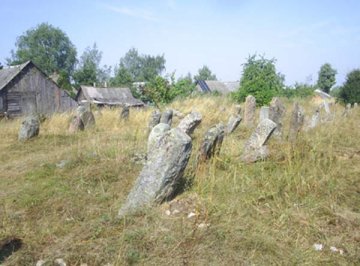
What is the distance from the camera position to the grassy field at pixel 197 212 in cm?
352

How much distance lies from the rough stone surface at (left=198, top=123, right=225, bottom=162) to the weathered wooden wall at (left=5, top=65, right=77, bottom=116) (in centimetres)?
2239

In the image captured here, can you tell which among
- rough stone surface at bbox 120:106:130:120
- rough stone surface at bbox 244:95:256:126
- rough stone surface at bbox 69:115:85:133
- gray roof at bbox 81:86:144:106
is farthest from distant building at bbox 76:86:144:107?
rough stone surface at bbox 244:95:256:126

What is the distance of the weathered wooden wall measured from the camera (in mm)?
26969

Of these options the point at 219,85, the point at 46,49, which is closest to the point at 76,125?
the point at 219,85

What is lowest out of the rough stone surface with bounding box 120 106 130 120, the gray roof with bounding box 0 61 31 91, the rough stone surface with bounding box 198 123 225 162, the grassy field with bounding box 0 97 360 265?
the grassy field with bounding box 0 97 360 265

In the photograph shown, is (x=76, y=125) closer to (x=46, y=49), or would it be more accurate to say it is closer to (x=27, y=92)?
(x=27, y=92)

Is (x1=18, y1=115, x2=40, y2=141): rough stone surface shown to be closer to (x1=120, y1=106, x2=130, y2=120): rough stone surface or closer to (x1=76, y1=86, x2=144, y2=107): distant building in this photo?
(x1=120, y1=106, x2=130, y2=120): rough stone surface

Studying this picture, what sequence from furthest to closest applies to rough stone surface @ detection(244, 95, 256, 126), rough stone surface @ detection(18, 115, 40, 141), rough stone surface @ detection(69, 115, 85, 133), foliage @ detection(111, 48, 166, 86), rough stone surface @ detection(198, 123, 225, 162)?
foliage @ detection(111, 48, 166, 86) → rough stone surface @ detection(244, 95, 256, 126) → rough stone surface @ detection(69, 115, 85, 133) → rough stone surface @ detection(18, 115, 40, 141) → rough stone surface @ detection(198, 123, 225, 162)

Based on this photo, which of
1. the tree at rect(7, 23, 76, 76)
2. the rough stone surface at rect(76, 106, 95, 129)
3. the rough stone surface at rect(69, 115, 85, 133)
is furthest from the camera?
the tree at rect(7, 23, 76, 76)

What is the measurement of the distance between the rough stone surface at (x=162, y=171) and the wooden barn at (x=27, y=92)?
918 inches

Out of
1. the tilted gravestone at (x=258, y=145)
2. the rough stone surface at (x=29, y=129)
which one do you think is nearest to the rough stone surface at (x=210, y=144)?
the tilted gravestone at (x=258, y=145)

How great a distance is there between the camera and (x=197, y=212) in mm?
4297

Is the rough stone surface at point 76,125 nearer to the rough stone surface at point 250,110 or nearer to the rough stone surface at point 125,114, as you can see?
the rough stone surface at point 125,114

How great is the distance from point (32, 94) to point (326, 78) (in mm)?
48062
